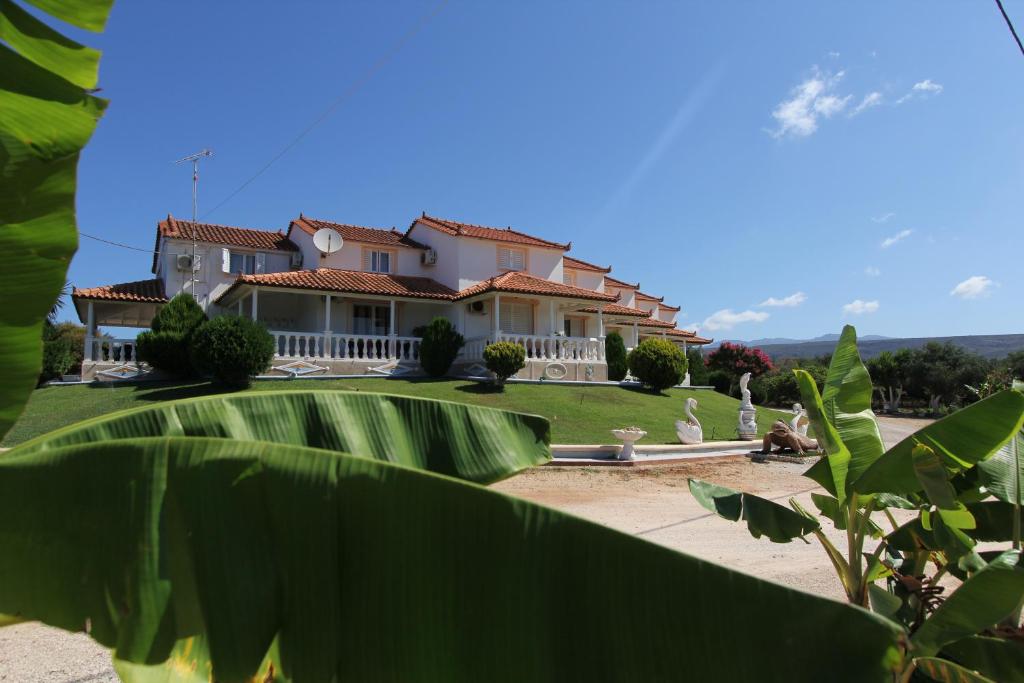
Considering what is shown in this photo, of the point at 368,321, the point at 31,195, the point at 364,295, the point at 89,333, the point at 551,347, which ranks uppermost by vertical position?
the point at 364,295

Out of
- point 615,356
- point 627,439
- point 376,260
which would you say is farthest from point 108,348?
point 615,356

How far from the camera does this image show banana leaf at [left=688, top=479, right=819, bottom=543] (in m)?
3.01

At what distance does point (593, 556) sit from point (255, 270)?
27.7 meters

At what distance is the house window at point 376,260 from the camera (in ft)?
88.0

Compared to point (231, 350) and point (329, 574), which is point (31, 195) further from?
point (231, 350)

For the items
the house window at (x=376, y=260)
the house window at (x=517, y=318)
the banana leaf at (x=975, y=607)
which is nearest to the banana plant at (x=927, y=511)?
the banana leaf at (x=975, y=607)

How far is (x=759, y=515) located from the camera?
305cm

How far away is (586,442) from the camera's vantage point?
47.8 ft

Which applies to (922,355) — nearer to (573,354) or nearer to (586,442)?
(573,354)

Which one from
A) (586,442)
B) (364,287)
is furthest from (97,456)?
(364,287)

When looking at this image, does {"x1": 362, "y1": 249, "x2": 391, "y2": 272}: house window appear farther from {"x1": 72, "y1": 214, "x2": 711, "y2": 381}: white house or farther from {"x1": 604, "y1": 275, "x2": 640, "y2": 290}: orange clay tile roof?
{"x1": 604, "y1": 275, "x2": 640, "y2": 290}: orange clay tile roof

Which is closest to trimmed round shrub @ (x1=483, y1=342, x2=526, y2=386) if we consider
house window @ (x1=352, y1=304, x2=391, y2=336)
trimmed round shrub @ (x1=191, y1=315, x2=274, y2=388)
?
house window @ (x1=352, y1=304, x2=391, y2=336)

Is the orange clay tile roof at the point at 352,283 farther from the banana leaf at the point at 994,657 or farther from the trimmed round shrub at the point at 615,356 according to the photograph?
the banana leaf at the point at 994,657

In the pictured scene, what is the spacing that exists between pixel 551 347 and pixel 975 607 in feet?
73.1
